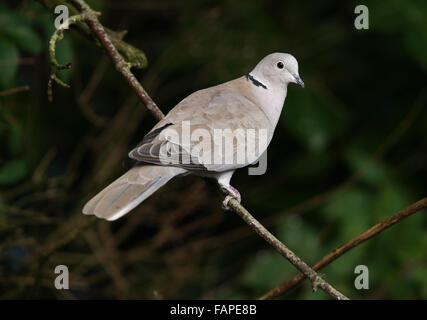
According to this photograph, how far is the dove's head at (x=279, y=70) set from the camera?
236 cm

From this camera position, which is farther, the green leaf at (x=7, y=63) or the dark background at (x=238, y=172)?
the dark background at (x=238, y=172)

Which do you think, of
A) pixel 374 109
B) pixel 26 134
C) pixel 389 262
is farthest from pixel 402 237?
pixel 26 134

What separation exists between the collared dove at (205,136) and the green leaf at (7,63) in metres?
0.63

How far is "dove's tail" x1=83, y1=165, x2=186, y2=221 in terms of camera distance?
5.86 feet

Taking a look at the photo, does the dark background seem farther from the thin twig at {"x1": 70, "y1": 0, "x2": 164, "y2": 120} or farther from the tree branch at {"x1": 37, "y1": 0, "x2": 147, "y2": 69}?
the thin twig at {"x1": 70, "y1": 0, "x2": 164, "y2": 120}

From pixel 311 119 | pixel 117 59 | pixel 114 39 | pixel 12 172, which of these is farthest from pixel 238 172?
pixel 117 59

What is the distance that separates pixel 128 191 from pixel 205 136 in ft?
1.22

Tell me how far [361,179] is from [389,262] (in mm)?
507

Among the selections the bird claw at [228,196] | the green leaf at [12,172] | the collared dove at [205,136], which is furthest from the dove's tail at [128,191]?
the green leaf at [12,172]

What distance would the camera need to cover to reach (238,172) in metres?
3.62

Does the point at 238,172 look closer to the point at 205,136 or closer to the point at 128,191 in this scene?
the point at 205,136

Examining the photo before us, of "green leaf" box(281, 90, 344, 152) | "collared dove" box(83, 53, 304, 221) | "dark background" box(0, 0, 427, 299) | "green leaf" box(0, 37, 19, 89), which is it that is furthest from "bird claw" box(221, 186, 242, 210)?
"green leaf" box(281, 90, 344, 152)

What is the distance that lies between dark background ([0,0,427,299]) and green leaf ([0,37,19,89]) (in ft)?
0.84

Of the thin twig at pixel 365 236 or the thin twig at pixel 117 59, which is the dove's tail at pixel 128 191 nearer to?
the thin twig at pixel 117 59
